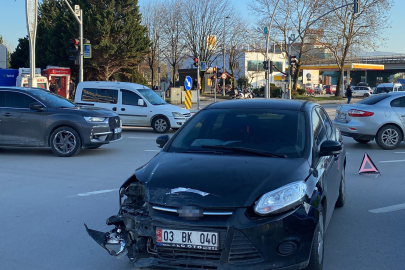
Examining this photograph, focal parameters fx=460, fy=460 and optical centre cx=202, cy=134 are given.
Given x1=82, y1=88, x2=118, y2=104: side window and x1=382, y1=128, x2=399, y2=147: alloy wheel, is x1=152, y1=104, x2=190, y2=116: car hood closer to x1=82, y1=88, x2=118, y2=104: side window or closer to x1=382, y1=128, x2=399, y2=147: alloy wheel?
x1=82, y1=88, x2=118, y2=104: side window

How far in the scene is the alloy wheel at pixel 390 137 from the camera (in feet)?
40.0

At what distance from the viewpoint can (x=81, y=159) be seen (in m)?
10.4

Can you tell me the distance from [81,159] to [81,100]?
6.95 meters

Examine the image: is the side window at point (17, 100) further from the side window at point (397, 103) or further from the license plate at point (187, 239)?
the side window at point (397, 103)

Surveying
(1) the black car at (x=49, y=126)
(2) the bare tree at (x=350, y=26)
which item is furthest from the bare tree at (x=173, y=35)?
(1) the black car at (x=49, y=126)

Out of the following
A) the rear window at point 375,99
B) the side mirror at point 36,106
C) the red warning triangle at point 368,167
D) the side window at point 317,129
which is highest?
the rear window at point 375,99

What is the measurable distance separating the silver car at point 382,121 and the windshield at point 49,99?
24.1 ft

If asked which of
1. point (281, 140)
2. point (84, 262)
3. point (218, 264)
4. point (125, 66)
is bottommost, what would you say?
point (84, 262)

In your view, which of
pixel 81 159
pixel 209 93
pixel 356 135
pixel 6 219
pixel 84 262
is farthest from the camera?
pixel 209 93

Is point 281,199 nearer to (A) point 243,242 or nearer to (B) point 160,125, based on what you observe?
(A) point 243,242

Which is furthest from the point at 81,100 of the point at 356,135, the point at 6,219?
the point at 6,219

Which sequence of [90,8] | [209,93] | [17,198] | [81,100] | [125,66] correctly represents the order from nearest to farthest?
[17,198] < [81,100] < [90,8] < [125,66] < [209,93]

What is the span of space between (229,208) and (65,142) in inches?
312

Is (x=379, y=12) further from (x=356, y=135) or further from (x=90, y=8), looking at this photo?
(x=356, y=135)
